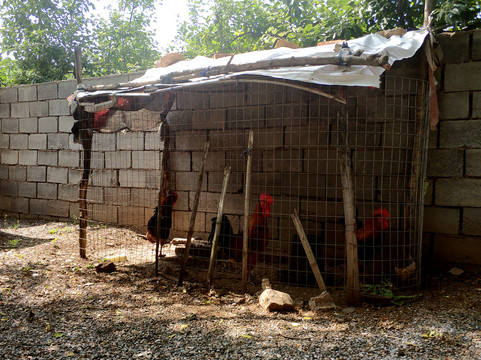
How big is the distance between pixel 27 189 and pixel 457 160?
775 cm

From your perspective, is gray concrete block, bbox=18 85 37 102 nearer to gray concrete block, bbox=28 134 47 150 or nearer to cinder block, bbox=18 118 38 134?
cinder block, bbox=18 118 38 134

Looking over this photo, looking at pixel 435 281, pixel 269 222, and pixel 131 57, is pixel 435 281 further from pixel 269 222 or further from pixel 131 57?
pixel 131 57

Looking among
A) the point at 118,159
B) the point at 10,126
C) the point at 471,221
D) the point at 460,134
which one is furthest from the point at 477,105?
the point at 10,126

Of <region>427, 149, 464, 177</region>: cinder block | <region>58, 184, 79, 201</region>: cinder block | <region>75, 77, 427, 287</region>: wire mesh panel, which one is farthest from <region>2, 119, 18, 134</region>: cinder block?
<region>427, 149, 464, 177</region>: cinder block

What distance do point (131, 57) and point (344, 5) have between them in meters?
9.06

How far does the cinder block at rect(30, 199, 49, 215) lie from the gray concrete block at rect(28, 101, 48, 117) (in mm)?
1762

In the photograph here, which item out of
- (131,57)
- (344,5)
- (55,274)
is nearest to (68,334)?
(55,274)

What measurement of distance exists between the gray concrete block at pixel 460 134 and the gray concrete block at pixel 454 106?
0.22 feet

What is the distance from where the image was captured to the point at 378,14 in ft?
20.9

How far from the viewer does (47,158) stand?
7.34 metres

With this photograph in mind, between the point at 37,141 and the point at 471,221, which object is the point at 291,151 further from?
the point at 37,141

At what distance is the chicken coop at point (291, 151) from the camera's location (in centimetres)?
350

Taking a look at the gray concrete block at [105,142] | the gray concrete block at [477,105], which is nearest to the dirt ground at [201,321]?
the gray concrete block at [477,105]

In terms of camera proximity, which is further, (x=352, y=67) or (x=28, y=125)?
(x=28, y=125)
